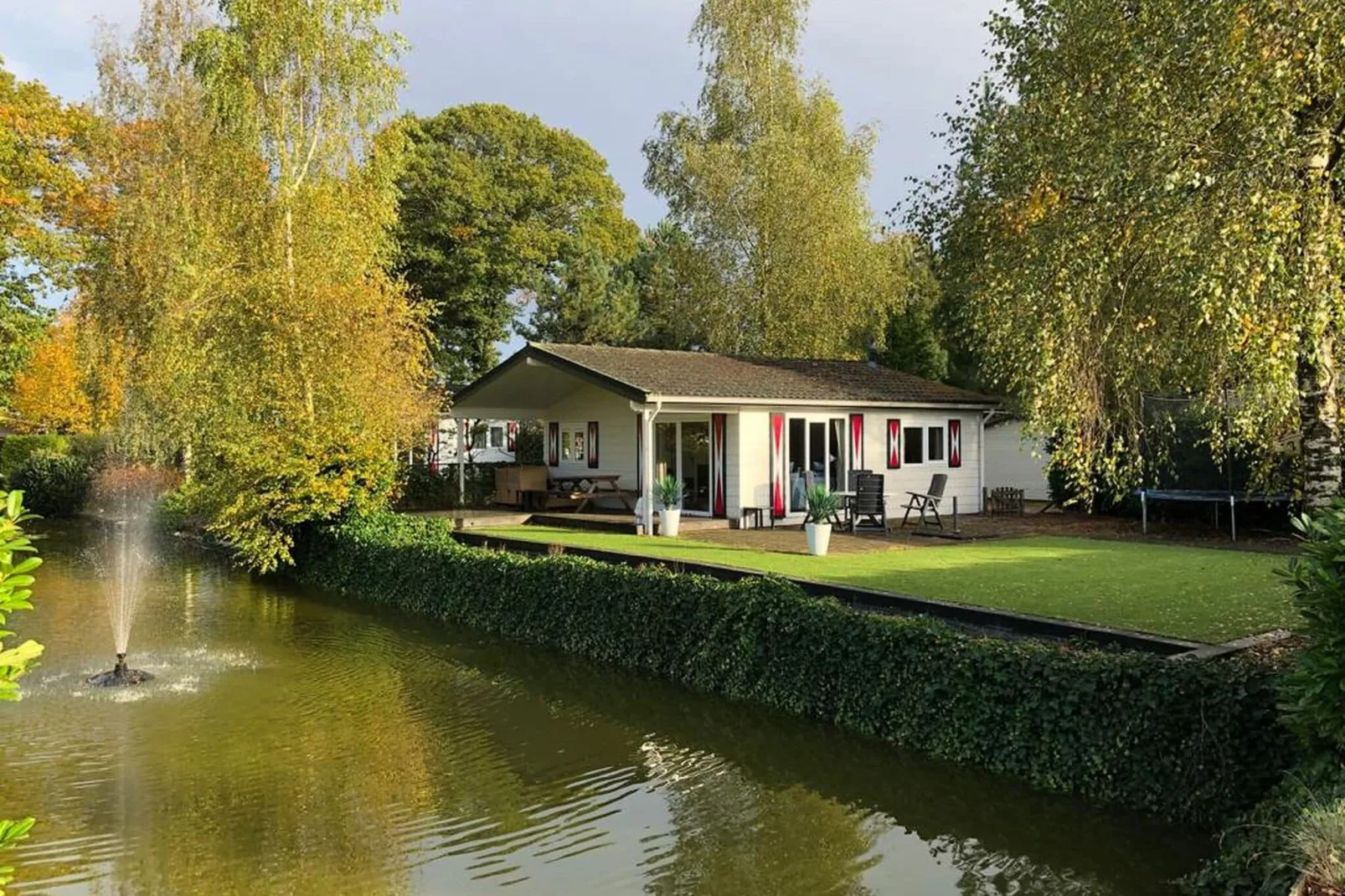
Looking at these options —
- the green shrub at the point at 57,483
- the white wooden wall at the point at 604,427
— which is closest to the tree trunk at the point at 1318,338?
the white wooden wall at the point at 604,427

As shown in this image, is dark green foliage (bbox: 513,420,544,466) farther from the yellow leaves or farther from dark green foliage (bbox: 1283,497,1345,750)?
dark green foliage (bbox: 1283,497,1345,750)

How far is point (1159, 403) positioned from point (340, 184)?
16558mm

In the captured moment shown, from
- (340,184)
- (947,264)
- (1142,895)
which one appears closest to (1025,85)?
(1142,895)

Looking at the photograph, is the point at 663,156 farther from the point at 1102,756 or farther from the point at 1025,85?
the point at 1102,756

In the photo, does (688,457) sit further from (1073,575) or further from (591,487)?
(1073,575)

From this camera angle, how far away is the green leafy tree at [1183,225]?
18.4ft

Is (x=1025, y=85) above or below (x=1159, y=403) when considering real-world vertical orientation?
above

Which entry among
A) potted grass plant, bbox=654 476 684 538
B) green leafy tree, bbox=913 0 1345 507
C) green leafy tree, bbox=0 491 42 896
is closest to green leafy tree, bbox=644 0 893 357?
potted grass plant, bbox=654 476 684 538

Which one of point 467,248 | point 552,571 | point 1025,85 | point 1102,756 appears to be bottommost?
point 1102,756

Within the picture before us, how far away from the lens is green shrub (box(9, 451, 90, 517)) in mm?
29875

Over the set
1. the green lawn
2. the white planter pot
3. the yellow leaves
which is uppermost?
the yellow leaves

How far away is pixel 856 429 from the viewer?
19500mm

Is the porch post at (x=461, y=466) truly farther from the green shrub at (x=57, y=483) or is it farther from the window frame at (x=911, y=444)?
the green shrub at (x=57, y=483)

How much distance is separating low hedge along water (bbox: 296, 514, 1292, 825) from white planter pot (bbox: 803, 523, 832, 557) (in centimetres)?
381
